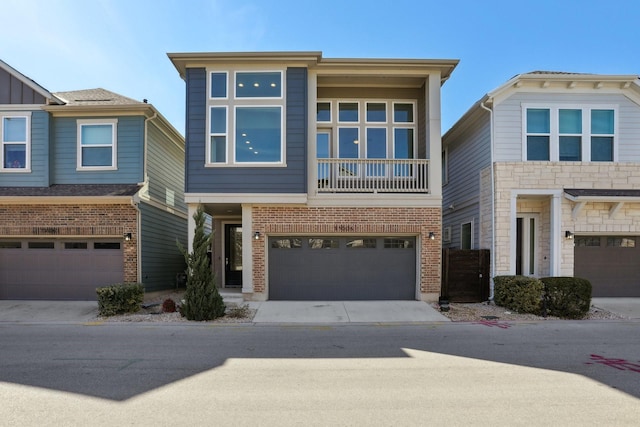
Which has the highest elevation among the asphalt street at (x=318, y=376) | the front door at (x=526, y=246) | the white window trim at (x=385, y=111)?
the white window trim at (x=385, y=111)

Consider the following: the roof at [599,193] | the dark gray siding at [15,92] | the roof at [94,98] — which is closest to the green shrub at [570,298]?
the roof at [599,193]

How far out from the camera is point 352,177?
450 inches

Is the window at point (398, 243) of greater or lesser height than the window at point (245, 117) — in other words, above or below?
below

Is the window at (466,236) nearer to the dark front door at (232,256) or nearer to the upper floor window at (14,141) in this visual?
the dark front door at (232,256)

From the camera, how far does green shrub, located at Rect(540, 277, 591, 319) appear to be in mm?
9352

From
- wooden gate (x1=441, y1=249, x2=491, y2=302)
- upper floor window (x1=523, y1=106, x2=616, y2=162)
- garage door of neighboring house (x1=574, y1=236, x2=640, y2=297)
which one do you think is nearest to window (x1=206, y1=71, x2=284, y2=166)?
wooden gate (x1=441, y1=249, x2=491, y2=302)

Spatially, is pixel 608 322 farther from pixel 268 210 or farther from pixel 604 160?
pixel 268 210

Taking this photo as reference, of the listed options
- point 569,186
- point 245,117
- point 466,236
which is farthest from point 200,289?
point 569,186

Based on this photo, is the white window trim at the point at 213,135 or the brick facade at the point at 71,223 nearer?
the white window trim at the point at 213,135

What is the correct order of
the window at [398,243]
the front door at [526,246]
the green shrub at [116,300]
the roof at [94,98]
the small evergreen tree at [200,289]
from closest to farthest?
the small evergreen tree at [200,289], the green shrub at [116,300], the window at [398,243], the front door at [526,246], the roof at [94,98]

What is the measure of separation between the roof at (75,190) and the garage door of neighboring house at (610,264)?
14529 mm

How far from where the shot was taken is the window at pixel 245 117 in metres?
10.8

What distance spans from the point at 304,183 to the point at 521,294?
22.3 feet

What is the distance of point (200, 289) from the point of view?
899cm
